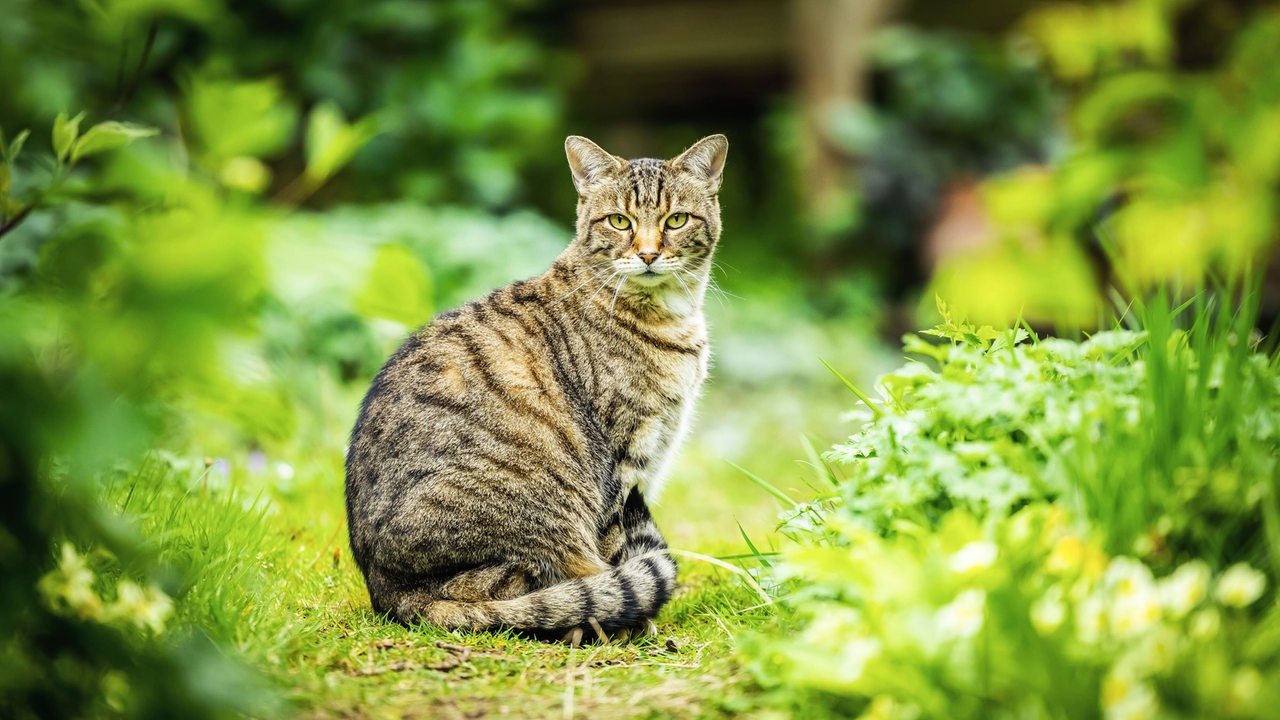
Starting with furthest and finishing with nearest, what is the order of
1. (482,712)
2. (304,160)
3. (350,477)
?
1. (304,160)
2. (350,477)
3. (482,712)

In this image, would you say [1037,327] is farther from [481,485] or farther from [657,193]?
[481,485]

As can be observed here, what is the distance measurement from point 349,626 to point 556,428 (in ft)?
2.29

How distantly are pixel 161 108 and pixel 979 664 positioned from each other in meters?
5.56

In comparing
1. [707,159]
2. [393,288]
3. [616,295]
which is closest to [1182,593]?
[393,288]

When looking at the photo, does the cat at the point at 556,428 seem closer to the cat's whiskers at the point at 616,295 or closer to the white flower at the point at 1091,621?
the cat's whiskers at the point at 616,295

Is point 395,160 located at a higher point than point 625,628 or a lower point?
higher

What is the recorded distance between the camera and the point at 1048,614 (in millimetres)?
1520

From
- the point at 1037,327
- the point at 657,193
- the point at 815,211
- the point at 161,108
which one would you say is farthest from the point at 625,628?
the point at 815,211

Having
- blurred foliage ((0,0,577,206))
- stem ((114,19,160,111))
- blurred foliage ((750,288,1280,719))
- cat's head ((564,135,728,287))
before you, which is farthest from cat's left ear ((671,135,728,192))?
blurred foliage ((0,0,577,206))

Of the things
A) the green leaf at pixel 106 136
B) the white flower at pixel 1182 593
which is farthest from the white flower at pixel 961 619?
the green leaf at pixel 106 136

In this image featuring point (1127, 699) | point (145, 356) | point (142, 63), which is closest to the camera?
point (145, 356)

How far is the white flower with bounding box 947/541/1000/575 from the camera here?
62.1 inches

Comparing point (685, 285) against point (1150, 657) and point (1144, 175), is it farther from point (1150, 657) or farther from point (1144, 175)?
point (1144, 175)

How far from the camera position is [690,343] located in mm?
2885
